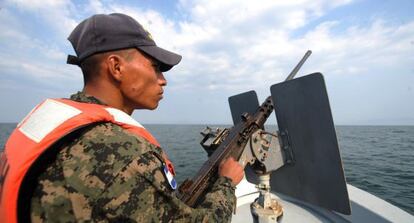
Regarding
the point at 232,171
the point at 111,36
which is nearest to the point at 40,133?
the point at 111,36

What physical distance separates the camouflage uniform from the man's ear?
49 cm

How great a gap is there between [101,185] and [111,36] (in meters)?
0.90

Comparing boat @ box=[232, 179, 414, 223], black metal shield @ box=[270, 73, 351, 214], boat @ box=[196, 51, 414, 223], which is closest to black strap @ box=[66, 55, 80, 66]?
boat @ box=[196, 51, 414, 223]

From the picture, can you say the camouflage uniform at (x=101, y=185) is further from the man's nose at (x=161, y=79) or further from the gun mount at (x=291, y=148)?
the gun mount at (x=291, y=148)

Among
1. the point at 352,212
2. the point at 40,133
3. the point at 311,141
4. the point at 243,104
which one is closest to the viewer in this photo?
the point at 40,133

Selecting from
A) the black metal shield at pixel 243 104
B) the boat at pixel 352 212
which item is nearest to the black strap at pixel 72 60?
the black metal shield at pixel 243 104

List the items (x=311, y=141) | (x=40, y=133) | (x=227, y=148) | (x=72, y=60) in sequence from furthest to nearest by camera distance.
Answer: (x=311, y=141), (x=227, y=148), (x=72, y=60), (x=40, y=133)

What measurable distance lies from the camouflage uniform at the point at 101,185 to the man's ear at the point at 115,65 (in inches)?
19.2

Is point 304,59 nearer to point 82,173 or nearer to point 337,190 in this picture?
point 337,190

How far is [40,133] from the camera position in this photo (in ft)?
4.31

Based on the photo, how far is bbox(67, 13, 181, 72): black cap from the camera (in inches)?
63.2

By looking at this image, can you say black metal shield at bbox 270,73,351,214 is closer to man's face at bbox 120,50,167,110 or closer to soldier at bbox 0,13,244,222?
man's face at bbox 120,50,167,110

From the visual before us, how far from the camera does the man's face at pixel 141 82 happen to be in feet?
5.52

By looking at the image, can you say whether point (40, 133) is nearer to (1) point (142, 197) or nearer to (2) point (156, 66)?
(1) point (142, 197)
